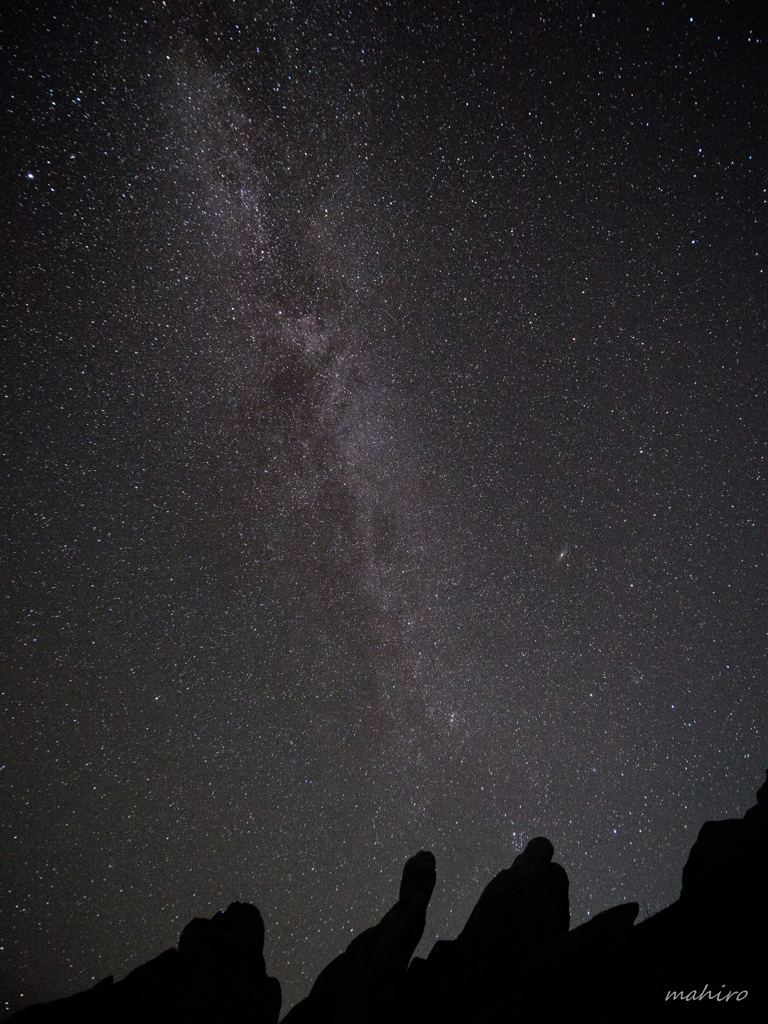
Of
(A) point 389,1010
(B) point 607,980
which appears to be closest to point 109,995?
(A) point 389,1010

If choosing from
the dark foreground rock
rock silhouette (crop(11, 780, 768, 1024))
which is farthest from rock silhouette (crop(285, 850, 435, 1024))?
the dark foreground rock

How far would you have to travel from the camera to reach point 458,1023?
11242 millimetres

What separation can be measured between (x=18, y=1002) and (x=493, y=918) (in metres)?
204

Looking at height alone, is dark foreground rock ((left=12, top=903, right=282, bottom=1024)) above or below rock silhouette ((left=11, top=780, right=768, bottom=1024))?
above

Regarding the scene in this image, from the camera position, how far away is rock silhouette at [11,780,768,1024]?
8.86m

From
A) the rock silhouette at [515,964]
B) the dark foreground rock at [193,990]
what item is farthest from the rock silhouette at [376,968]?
the dark foreground rock at [193,990]

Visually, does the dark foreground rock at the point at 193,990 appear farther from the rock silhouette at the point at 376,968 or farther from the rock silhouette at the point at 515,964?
the rock silhouette at the point at 376,968

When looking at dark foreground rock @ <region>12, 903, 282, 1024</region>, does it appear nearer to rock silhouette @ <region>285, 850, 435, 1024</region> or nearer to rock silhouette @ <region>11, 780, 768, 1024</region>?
rock silhouette @ <region>11, 780, 768, 1024</region>

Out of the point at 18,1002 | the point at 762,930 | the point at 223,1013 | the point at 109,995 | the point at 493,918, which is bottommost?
the point at 762,930

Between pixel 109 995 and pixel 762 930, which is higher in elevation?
pixel 109 995

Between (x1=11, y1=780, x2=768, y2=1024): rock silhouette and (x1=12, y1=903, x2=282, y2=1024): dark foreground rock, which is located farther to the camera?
(x1=12, y1=903, x2=282, y2=1024): dark foreground rock

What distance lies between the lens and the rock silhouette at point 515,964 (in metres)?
8.86

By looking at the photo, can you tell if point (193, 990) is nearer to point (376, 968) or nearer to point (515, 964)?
point (376, 968)

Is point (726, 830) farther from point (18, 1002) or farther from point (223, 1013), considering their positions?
point (18, 1002)
